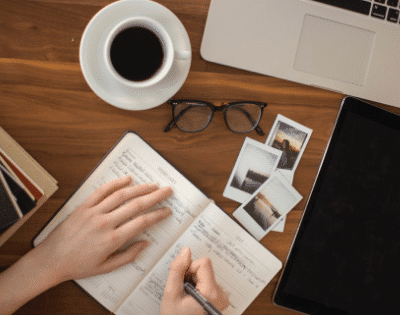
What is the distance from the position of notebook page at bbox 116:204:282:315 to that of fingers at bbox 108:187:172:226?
0.10 m

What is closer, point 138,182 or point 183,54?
point 183,54

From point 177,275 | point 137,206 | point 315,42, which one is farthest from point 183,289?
point 315,42

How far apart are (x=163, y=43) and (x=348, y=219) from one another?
56 centimetres

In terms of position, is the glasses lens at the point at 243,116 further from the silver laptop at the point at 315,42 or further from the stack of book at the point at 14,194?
the stack of book at the point at 14,194

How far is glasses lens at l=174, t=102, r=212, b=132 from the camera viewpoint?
0.68m

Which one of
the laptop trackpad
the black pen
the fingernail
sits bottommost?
the black pen

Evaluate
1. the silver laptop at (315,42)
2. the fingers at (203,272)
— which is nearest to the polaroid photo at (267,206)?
the fingers at (203,272)

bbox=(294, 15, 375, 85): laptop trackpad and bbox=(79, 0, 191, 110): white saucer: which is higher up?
bbox=(294, 15, 375, 85): laptop trackpad

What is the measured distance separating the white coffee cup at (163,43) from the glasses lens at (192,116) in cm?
14

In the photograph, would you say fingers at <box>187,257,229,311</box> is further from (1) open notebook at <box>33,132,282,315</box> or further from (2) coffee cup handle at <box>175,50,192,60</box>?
(2) coffee cup handle at <box>175,50,192,60</box>

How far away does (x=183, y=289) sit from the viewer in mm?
626

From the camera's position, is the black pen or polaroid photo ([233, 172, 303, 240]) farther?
polaroid photo ([233, 172, 303, 240])

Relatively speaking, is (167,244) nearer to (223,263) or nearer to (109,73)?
(223,263)

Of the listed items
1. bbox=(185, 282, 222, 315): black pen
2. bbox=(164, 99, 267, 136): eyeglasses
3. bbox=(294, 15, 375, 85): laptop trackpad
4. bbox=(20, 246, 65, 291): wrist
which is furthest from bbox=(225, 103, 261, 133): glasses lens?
bbox=(20, 246, 65, 291): wrist
